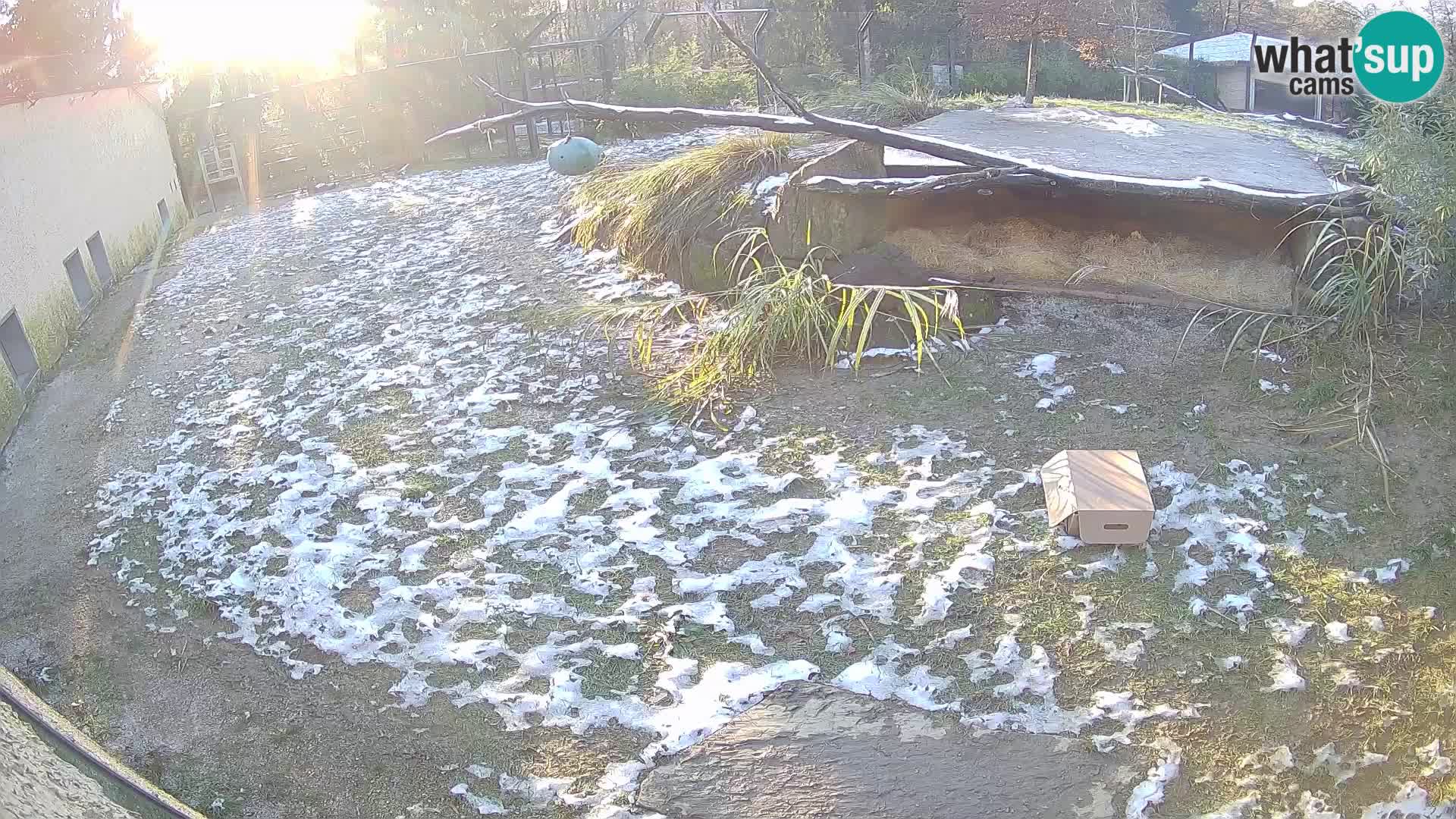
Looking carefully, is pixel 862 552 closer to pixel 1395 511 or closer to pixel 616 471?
pixel 616 471

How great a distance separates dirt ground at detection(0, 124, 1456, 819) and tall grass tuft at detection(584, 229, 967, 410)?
18 centimetres

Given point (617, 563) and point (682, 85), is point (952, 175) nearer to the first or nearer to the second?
point (617, 563)

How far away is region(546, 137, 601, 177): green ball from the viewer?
25.1 feet

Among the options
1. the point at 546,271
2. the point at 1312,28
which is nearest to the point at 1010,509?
the point at 546,271

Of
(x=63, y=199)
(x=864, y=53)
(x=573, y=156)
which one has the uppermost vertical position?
(x=864, y=53)

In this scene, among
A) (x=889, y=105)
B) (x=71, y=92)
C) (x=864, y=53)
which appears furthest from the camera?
(x=864, y=53)

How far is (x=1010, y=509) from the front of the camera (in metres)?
3.39

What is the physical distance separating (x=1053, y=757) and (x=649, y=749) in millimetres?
1047

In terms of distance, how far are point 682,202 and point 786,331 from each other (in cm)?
173

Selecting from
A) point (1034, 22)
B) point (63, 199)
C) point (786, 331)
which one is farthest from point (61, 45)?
point (1034, 22)

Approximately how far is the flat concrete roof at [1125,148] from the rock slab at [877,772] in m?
3.11

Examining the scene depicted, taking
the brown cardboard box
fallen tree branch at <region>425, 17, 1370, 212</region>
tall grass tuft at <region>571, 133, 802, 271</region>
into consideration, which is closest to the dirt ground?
the brown cardboard box

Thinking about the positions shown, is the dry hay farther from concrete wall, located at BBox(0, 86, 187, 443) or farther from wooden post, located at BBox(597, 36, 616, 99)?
wooden post, located at BBox(597, 36, 616, 99)

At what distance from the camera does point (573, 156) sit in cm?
765
